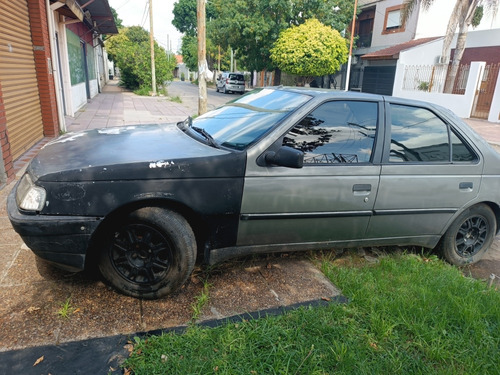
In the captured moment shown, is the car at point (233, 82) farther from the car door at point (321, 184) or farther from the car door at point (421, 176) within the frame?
the car door at point (321, 184)

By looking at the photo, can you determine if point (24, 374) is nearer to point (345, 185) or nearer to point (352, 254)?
point (345, 185)

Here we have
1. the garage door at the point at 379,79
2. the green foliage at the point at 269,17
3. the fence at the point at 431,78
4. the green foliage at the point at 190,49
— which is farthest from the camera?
the green foliage at the point at 190,49

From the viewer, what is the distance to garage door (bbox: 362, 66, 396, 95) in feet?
81.0

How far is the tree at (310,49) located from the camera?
2225 centimetres

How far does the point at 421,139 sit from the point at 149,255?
8.51 ft

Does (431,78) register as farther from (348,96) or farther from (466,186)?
(348,96)

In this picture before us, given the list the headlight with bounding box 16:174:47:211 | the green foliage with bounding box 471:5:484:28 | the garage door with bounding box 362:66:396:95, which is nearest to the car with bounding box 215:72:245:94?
the garage door with bounding box 362:66:396:95

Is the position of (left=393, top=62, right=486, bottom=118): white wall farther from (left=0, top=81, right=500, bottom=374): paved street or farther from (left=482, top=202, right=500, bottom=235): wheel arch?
(left=0, top=81, right=500, bottom=374): paved street

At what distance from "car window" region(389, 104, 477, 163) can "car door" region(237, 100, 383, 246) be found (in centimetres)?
21

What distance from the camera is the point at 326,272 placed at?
3357 millimetres

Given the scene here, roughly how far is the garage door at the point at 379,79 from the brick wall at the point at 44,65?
68.1 ft

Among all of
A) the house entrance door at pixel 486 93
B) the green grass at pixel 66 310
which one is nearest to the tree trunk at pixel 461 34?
the house entrance door at pixel 486 93

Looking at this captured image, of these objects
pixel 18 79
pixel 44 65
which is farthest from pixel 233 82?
pixel 18 79

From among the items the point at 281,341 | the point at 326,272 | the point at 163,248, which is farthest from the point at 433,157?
the point at 163,248
